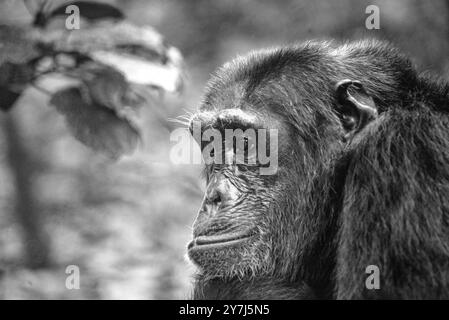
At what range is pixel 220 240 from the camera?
3320mm

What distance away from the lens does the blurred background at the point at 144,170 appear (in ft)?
16.2

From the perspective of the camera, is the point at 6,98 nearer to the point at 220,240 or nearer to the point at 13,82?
the point at 13,82

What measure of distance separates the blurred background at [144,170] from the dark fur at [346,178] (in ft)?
1.93

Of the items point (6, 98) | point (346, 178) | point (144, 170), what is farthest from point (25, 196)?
point (346, 178)

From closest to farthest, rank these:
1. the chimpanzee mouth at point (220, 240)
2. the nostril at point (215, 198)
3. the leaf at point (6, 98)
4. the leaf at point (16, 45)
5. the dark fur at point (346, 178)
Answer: the dark fur at point (346, 178) → the leaf at point (16, 45) → the leaf at point (6, 98) → the chimpanzee mouth at point (220, 240) → the nostril at point (215, 198)

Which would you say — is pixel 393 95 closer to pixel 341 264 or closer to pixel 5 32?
pixel 341 264

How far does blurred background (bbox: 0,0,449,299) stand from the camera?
494 centimetres

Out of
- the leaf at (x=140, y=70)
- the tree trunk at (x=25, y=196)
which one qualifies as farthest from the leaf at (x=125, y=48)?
the tree trunk at (x=25, y=196)

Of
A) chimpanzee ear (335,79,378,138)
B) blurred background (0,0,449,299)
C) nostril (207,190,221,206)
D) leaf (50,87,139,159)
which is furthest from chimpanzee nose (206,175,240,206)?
blurred background (0,0,449,299)

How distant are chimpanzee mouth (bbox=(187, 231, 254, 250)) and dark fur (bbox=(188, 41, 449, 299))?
134mm

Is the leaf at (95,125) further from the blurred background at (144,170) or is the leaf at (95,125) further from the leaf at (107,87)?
the blurred background at (144,170)

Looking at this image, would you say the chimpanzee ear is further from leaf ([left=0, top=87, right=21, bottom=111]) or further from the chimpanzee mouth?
leaf ([left=0, top=87, right=21, bottom=111])

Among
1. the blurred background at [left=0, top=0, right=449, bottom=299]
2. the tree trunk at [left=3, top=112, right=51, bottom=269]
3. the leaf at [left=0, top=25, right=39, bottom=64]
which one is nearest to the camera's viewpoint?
the leaf at [left=0, top=25, right=39, bottom=64]
